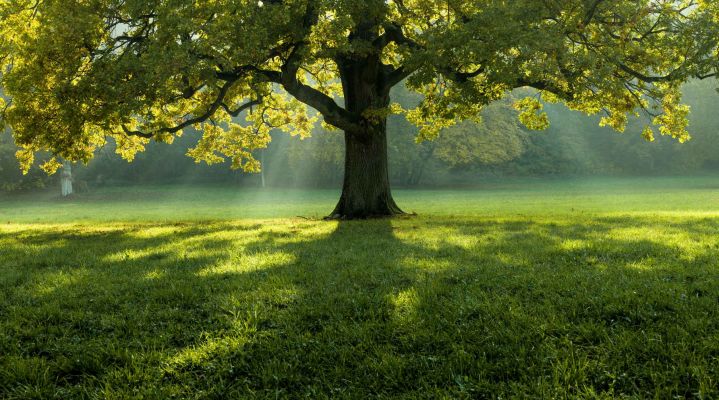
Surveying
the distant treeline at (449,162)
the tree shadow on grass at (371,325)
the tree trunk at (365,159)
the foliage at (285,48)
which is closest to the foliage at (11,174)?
the distant treeline at (449,162)

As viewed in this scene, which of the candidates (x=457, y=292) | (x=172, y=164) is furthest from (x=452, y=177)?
(x=457, y=292)

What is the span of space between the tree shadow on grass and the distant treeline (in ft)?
156

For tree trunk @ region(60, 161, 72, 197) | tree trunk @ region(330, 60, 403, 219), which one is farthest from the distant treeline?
tree trunk @ region(330, 60, 403, 219)

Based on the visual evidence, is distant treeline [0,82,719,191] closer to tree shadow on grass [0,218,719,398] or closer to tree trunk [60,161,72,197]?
tree trunk [60,161,72,197]

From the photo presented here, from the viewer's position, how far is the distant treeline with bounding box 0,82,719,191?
188 ft

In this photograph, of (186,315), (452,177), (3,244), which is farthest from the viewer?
→ (452,177)

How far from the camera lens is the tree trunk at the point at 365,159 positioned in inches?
734

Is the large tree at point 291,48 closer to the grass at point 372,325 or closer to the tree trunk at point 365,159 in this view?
the tree trunk at point 365,159

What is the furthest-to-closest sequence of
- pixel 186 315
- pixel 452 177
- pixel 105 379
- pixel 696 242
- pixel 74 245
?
pixel 452 177 → pixel 74 245 → pixel 696 242 → pixel 186 315 → pixel 105 379

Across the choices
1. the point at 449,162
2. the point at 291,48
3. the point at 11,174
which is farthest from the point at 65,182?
the point at 291,48

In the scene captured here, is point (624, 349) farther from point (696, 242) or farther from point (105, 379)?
point (696, 242)

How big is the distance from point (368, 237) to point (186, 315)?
7.12 m

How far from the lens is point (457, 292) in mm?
6473

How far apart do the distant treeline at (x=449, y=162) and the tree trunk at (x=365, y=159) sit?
36328mm
